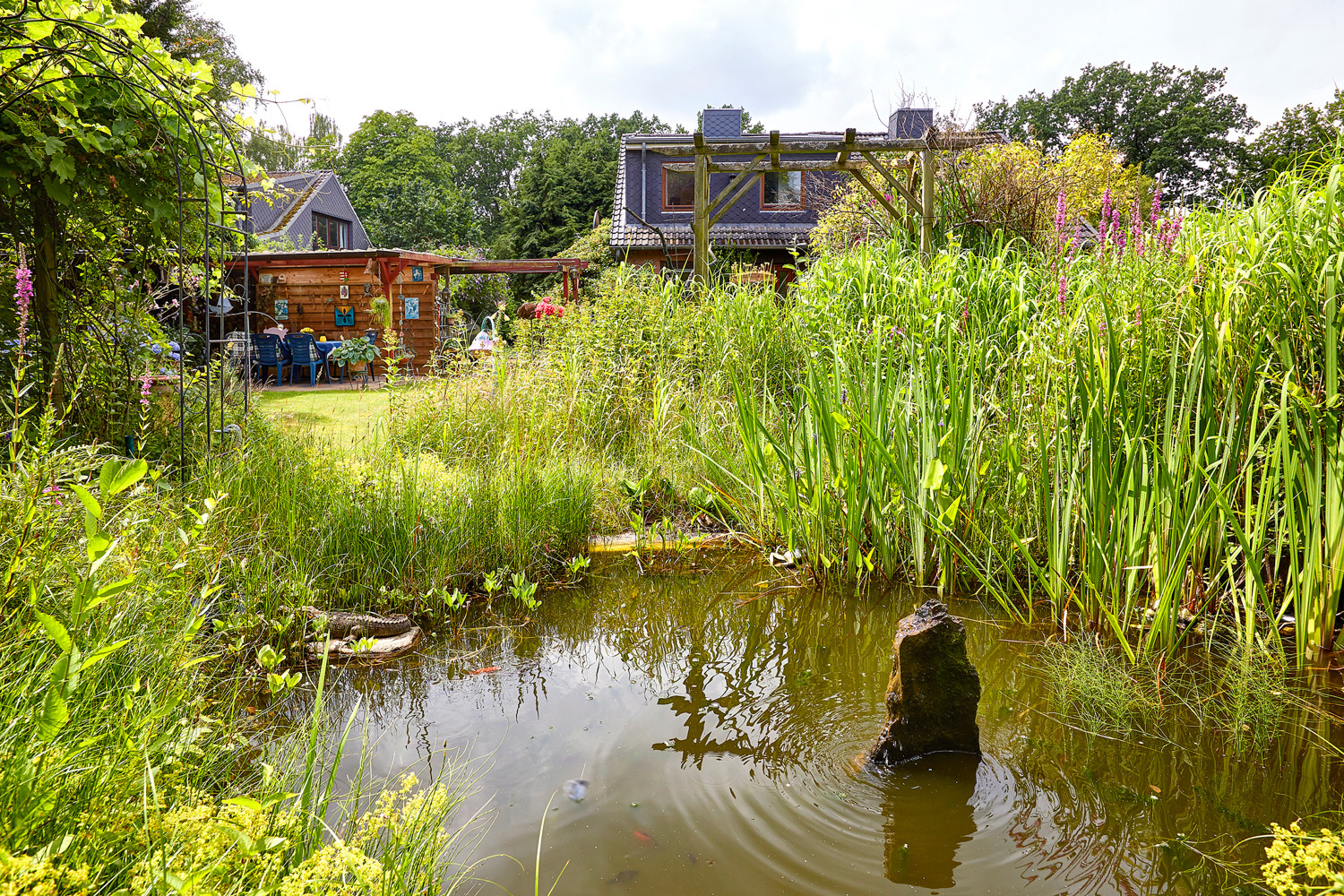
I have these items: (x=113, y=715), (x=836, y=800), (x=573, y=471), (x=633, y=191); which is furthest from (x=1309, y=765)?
(x=633, y=191)

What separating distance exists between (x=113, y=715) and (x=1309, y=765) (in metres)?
2.81

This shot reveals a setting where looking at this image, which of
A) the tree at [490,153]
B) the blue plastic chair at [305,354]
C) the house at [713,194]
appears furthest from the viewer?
the tree at [490,153]

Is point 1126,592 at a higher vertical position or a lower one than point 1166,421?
lower

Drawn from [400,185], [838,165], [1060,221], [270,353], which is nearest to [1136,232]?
[1060,221]

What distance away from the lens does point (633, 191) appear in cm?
1992

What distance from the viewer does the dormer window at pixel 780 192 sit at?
19.5 meters

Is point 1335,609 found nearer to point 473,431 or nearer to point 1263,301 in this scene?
point 1263,301

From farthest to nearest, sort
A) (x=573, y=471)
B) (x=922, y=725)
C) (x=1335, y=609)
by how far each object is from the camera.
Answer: (x=573, y=471) → (x=1335, y=609) → (x=922, y=725)

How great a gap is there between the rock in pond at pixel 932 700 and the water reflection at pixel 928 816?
0.04 m

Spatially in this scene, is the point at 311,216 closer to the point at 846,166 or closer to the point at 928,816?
the point at 846,166

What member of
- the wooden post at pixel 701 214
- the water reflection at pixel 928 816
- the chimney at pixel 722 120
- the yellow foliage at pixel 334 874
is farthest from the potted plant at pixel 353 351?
the yellow foliage at pixel 334 874

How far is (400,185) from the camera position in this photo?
41.0 metres

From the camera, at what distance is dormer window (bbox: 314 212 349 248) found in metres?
28.1

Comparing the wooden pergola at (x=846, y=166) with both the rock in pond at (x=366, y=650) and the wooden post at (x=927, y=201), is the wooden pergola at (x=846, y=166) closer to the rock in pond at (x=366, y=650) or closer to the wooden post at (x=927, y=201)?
the wooden post at (x=927, y=201)
